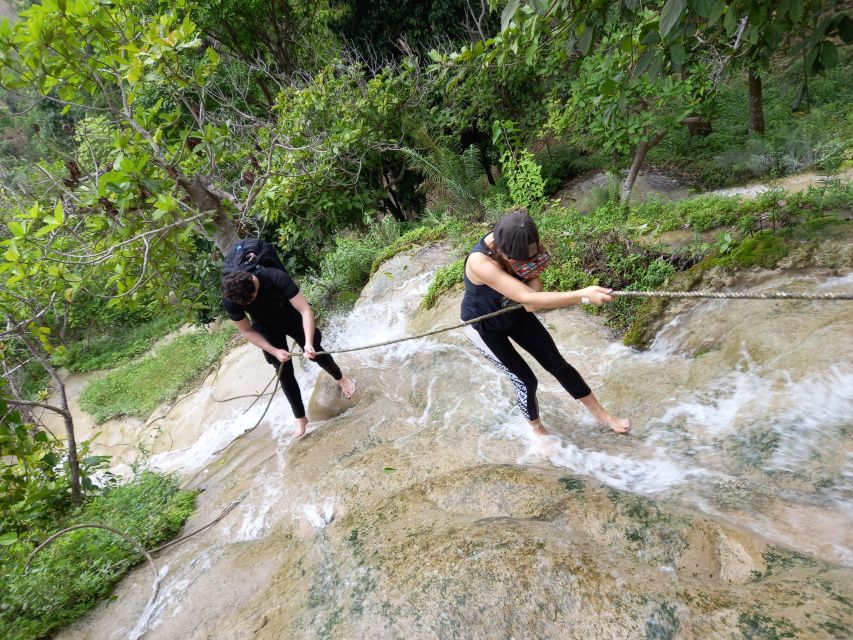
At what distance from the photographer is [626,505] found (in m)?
2.31

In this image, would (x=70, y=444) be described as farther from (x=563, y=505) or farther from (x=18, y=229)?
(x=563, y=505)

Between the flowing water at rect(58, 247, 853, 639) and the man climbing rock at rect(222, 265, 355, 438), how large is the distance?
627mm

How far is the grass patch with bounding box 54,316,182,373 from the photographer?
1333 centimetres

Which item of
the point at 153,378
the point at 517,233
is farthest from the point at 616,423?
the point at 153,378

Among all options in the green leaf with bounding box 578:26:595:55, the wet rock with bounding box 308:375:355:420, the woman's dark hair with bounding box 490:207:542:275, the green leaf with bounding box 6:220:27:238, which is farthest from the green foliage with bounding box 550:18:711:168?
the green leaf with bounding box 6:220:27:238

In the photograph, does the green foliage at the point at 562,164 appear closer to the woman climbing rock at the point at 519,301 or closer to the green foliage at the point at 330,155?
the green foliage at the point at 330,155

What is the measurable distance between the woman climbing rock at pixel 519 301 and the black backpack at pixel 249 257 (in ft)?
5.58

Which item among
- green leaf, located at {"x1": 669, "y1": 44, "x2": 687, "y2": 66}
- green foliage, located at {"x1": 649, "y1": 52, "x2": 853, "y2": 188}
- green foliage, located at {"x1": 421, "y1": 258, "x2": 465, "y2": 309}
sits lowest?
green foliage, located at {"x1": 649, "y1": 52, "x2": 853, "y2": 188}

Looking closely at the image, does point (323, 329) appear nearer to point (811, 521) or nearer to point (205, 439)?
point (205, 439)

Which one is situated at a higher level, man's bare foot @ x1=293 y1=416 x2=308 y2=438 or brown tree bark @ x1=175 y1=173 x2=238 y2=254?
brown tree bark @ x1=175 y1=173 x2=238 y2=254

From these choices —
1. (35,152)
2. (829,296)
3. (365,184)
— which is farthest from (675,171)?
(35,152)

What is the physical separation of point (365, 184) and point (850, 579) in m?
8.22

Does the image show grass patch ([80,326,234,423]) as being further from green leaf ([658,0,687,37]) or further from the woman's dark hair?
green leaf ([658,0,687,37])

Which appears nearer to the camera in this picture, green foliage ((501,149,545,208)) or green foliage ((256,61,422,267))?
green foliage ((501,149,545,208))
